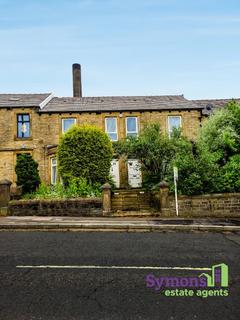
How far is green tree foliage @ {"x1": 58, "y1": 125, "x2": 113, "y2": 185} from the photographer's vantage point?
672 inches

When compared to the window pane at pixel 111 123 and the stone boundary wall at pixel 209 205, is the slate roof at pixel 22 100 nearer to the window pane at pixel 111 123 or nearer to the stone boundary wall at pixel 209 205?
the window pane at pixel 111 123

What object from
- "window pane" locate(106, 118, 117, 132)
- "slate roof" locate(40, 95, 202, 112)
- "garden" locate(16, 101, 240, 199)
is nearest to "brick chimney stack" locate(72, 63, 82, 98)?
"slate roof" locate(40, 95, 202, 112)

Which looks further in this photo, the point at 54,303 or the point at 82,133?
the point at 82,133

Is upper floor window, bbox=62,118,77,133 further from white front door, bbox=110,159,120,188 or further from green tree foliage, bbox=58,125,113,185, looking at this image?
green tree foliage, bbox=58,125,113,185

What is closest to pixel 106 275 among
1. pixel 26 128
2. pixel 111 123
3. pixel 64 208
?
pixel 64 208

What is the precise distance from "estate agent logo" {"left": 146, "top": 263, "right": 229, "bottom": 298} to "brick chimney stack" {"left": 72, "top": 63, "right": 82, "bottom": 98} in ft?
88.0

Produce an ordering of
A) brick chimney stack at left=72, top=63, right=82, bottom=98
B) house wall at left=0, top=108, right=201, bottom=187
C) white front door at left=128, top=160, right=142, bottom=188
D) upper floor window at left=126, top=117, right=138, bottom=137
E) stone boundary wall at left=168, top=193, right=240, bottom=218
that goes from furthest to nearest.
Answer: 1. brick chimney stack at left=72, top=63, right=82, bottom=98
2. upper floor window at left=126, top=117, right=138, bottom=137
3. white front door at left=128, top=160, right=142, bottom=188
4. house wall at left=0, top=108, right=201, bottom=187
5. stone boundary wall at left=168, top=193, right=240, bottom=218

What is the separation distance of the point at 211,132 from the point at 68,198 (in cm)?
950

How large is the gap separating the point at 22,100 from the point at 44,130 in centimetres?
360

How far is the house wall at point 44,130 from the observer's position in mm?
23109

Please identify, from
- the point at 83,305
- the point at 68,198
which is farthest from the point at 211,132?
the point at 83,305

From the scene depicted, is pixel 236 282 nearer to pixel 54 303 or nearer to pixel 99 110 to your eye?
pixel 54 303

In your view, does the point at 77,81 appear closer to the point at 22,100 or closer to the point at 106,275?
the point at 22,100

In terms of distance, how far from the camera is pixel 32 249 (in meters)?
7.50
